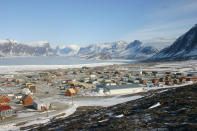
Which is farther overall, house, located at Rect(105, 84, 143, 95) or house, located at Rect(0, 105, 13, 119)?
house, located at Rect(105, 84, 143, 95)

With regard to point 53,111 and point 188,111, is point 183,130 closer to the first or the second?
point 188,111

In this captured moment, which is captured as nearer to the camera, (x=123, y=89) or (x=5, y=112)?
(x=5, y=112)

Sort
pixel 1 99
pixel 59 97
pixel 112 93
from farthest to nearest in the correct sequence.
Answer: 1. pixel 112 93
2. pixel 59 97
3. pixel 1 99

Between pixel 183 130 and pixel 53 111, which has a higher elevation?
pixel 183 130

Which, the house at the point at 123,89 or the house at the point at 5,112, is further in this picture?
the house at the point at 123,89

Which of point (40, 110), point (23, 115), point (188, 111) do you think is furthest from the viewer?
point (40, 110)

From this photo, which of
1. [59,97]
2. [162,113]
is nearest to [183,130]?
[162,113]

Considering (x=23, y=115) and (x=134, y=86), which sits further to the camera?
(x=134, y=86)

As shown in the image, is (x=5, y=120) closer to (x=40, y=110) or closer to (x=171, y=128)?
(x=40, y=110)

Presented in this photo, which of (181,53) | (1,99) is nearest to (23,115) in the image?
(1,99)
